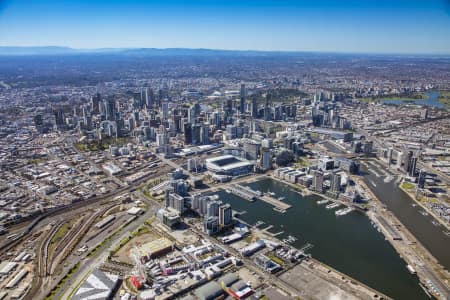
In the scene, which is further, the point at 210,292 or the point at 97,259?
the point at 97,259

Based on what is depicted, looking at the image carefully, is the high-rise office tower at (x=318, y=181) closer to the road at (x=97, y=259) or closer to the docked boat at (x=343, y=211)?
the docked boat at (x=343, y=211)

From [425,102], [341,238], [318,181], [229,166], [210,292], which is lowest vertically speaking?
[341,238]

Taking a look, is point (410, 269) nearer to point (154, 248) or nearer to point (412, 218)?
point (412, 218)

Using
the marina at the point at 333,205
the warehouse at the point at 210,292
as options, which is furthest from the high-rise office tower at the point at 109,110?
the warehouse at the point at 210,292

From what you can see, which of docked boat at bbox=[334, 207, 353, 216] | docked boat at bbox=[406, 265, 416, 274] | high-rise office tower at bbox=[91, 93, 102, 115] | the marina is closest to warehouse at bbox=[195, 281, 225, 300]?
docked boat at bbox=[406, 265, 416, 274]

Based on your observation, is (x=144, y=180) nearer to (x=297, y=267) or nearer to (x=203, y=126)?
(x=203, y=126)

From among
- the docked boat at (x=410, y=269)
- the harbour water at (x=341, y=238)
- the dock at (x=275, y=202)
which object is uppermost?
the docked boat at (x=410, y=269)

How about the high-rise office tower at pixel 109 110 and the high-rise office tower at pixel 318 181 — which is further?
the high-rise office tower at pixel 109 110

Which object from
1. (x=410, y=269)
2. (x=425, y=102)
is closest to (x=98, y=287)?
(x=410, y=269)
